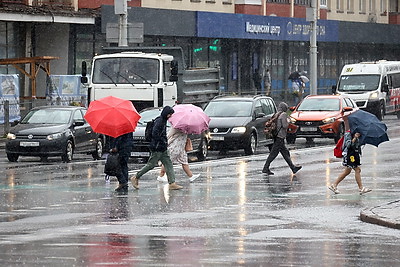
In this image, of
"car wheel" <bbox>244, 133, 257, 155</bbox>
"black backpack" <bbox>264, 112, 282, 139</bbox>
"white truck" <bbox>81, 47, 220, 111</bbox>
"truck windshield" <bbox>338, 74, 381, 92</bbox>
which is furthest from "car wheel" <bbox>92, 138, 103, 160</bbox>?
"truck windshield" <bbox>338, 74, 381, 92</bbox>

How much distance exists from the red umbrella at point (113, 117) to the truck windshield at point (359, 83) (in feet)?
94.1

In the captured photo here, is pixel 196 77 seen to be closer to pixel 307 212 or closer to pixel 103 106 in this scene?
pixel 103 106

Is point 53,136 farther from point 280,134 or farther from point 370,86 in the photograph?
point 370,86

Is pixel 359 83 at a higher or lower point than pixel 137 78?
lower

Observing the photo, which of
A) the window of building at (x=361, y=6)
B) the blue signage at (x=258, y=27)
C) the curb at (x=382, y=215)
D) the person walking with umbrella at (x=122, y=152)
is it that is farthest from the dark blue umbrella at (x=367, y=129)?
the window of building at (x=361, y=6)

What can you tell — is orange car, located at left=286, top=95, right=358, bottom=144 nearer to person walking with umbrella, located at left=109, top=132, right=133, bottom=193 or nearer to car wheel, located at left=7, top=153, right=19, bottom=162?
car wheel, located at left=7, top=153, right=19, bottom=162

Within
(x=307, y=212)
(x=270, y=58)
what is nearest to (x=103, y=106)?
(x=307, y=212)

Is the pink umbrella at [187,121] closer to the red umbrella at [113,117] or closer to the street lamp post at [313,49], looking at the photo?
the red umbrella at [113,117]

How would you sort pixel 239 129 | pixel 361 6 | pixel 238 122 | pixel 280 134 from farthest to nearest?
1. pixel 361 6
2. pixel 238 122
3. pixel 239 129
4. pixel 280 134

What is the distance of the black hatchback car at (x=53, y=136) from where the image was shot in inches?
1188

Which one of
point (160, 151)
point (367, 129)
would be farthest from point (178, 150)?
point (367, 129)

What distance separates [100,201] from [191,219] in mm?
3212

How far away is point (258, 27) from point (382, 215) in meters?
46.7

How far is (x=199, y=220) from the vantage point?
16.7 metres
